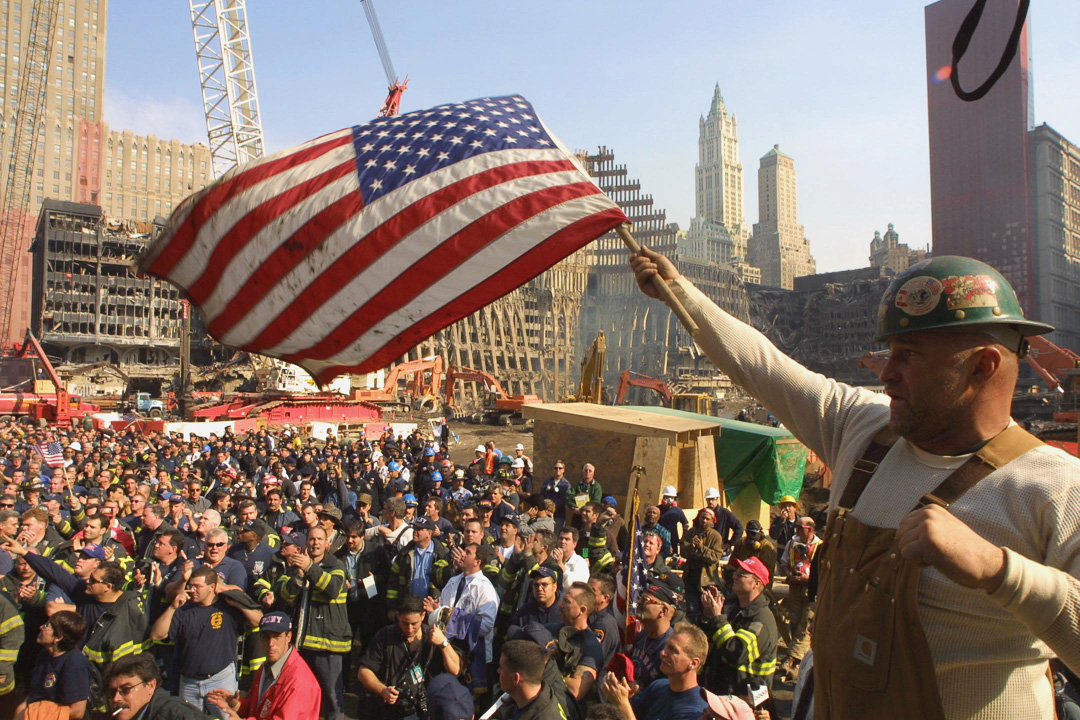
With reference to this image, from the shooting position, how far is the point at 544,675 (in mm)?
4277

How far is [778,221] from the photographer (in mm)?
181625

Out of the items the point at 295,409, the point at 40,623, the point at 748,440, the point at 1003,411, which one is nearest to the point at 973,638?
the point at 1003,411

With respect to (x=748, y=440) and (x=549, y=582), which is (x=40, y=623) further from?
(x=748, y=440)

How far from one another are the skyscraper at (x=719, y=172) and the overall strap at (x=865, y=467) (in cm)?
19183

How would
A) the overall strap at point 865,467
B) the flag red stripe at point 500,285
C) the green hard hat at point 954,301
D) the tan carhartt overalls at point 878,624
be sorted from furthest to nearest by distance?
the flag red stripe at point 500,285, the overall strap at point 865,467, the green hard hat at point 954,301, the tan carhartt overalls at point 878,624

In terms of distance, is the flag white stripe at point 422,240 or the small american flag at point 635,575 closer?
the flag white stripe at point 422,240

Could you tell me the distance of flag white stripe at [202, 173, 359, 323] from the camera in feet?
15.4

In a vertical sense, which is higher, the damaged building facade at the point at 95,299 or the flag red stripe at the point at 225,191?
the damaged building facade at the point at 95,299

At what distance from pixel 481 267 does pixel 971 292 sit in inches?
136

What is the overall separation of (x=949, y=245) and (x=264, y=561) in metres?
67.1

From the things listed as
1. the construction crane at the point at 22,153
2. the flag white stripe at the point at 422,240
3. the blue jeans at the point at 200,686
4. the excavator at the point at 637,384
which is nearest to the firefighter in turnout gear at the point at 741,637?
the flag white stripe at the point at 422,240

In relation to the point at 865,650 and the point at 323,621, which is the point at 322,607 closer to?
the point at 323,621

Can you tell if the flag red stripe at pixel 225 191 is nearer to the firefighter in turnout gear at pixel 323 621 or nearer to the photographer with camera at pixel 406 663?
the firefighter in turnout gear at pixel 323 621

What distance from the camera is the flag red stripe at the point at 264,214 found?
473cm
